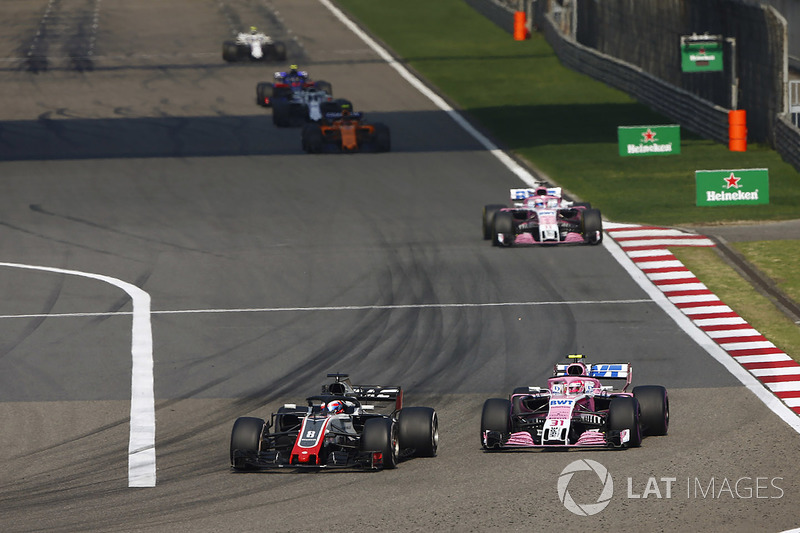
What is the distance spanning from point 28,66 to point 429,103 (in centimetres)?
1914

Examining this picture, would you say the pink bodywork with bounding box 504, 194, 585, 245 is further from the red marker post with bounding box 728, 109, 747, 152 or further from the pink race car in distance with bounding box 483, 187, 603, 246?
the red marker post with bounding box 728, 109, 747, 152

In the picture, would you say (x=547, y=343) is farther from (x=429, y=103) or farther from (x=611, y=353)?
(x=429, y=103)

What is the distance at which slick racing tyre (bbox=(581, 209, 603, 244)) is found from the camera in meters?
30.1

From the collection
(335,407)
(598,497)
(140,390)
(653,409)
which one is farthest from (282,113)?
(598,497)

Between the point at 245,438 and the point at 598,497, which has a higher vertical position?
the point at 245,438

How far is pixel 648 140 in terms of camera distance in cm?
4062

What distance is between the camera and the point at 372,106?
51594 millimetres

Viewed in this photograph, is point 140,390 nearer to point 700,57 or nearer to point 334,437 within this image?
point 334,437

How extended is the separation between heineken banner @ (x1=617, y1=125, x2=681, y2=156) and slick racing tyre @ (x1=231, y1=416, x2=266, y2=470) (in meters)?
25.2

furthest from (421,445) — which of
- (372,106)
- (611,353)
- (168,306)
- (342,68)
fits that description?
(342,68)

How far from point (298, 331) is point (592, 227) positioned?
846cm

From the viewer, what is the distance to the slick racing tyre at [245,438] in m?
16.9

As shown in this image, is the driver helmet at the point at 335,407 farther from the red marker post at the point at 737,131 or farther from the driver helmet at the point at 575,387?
Answer: the red marker post at the point at 737,131

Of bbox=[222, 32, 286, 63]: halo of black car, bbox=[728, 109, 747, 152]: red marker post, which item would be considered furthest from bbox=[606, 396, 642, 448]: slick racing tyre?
bbox=[222, 32, 286, 63]: halo of black car
